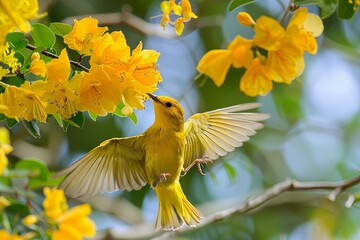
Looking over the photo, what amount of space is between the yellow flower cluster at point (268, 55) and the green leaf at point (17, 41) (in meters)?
0.45

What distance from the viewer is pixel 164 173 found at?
2.47 metres

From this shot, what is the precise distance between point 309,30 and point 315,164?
4112mm

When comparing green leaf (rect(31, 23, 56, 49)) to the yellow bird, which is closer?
green leaf (rect(31, 23, 56, 49))

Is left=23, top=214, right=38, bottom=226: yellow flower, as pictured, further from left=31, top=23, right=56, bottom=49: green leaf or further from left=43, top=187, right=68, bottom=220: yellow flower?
left=31, top=23, right=56, bottom=49: green leaf

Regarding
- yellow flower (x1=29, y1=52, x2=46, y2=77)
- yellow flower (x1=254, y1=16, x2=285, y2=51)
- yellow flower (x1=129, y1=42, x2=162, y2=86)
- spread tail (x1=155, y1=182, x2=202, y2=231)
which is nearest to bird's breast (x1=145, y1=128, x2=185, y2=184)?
spread tail (x1=155, y1=182, x2=202, y2=231)

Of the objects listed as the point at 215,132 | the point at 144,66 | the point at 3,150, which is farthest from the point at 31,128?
the point at 215,132

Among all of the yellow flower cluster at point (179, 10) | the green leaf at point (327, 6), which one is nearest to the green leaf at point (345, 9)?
the green leaf at point (327, 6)

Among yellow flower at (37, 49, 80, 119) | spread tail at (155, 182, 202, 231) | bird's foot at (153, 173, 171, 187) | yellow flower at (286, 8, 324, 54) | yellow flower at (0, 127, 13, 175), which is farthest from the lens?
spread tail at (155, 182, 202, 231)

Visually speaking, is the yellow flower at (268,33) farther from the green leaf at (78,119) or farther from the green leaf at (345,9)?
the green leaf at (78,119)

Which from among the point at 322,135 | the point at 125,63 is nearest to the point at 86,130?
the point at 322,135

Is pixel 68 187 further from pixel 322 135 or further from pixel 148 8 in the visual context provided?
pixel 322 135

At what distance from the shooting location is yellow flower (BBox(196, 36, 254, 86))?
4.09 feet

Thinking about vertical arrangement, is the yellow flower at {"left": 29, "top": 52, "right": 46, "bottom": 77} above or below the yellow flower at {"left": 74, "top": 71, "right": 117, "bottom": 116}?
above

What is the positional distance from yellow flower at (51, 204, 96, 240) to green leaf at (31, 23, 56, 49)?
44 centimetres
